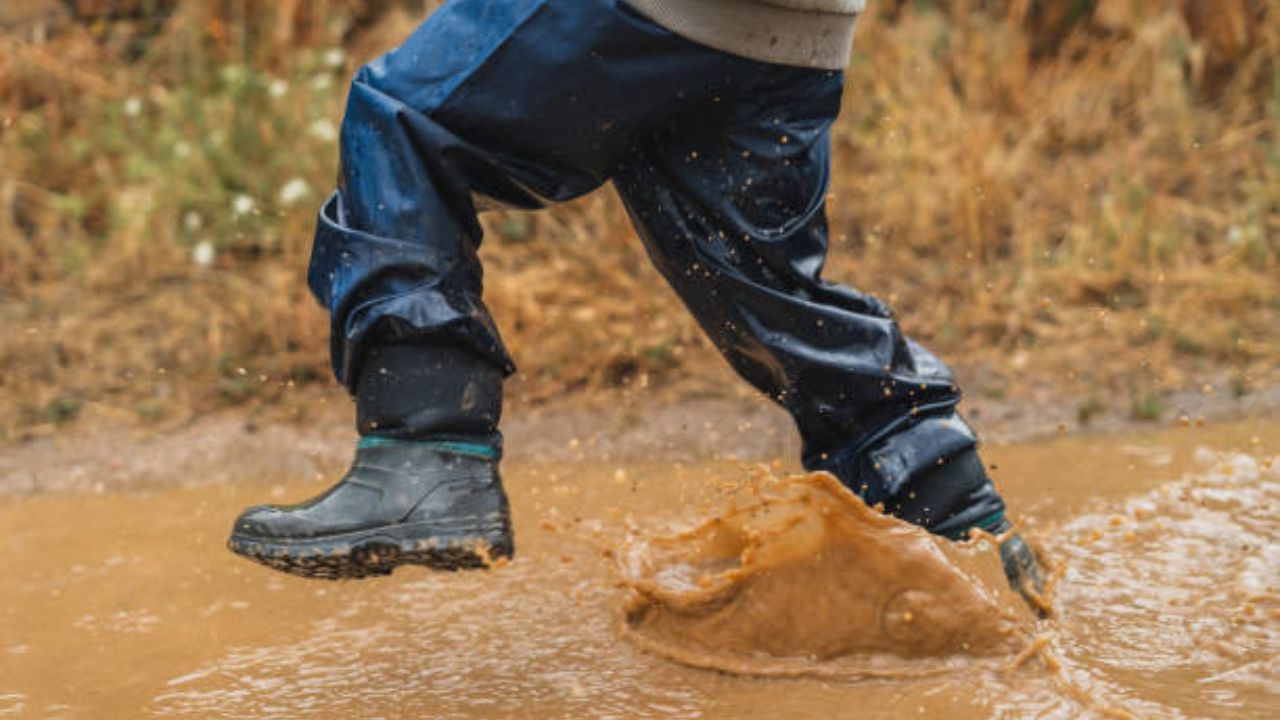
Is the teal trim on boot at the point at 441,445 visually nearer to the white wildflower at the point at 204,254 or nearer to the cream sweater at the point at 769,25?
the cream sweater at the point at 769,25

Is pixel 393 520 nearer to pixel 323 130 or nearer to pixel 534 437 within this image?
pixel 534 437

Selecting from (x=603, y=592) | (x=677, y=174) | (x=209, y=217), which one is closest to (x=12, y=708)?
(x=603, y=592)

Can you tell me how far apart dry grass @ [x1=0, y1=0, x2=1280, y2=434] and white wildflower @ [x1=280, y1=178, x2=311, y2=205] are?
27 millimetres

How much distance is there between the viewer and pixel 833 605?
2.20 metres

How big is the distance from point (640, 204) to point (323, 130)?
2.29m

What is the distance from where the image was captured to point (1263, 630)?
7.39ft

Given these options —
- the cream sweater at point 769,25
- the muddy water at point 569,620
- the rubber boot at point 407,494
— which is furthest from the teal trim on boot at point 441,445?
the cream sweater at point 769,25

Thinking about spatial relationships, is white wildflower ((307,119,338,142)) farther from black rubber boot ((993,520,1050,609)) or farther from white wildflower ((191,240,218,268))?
black rubber boot ((993,520,1050,609))

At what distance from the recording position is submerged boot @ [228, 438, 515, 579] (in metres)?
1.89

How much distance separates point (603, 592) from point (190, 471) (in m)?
1.38

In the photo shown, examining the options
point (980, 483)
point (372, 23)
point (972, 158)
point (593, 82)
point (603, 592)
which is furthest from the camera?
point (372, 23)

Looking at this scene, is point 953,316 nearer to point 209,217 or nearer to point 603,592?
point 603,592

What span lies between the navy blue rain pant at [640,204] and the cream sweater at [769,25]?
0.07 feet

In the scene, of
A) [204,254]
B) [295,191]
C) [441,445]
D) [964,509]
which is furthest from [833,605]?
[204,254]
